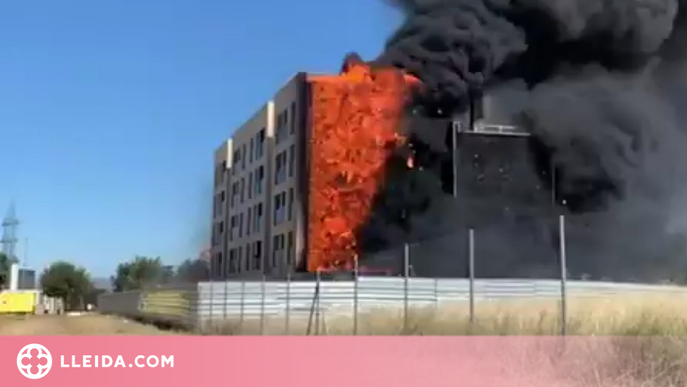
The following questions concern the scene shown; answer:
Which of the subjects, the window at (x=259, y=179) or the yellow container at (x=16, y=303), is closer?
the yellow container at (x=16, y=303)

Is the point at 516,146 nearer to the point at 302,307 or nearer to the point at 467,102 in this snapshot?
the point at 467,102

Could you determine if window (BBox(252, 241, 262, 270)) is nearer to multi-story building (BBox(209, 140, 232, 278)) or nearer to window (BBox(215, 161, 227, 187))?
multi-story building (BBox(209, 140, 232, 278))

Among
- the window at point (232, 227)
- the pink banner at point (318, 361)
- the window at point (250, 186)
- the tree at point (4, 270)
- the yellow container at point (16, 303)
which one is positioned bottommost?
the yellow container at point (16, 303)

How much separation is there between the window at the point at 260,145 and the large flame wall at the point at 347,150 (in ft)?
46.2

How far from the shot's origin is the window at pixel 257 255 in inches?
2126

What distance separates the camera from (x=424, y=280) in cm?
2014

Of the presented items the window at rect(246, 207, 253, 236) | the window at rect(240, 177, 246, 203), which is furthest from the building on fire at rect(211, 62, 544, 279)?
the window at rect(240, 177, 246, 203)

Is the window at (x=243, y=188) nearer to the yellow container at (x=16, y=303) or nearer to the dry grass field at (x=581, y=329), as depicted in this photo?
the yellow container at (x=16, y=303)

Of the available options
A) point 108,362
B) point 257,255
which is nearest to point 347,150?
point 257,255

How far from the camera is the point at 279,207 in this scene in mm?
49344

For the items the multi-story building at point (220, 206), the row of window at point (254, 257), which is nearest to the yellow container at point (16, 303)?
the row of window at point (254, 257)

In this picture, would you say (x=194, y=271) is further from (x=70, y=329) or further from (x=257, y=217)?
(x=70, y=329)

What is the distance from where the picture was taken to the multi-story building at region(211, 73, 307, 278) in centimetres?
4544

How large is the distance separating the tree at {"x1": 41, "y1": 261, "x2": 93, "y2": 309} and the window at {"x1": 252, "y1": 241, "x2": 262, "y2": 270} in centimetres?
3216
